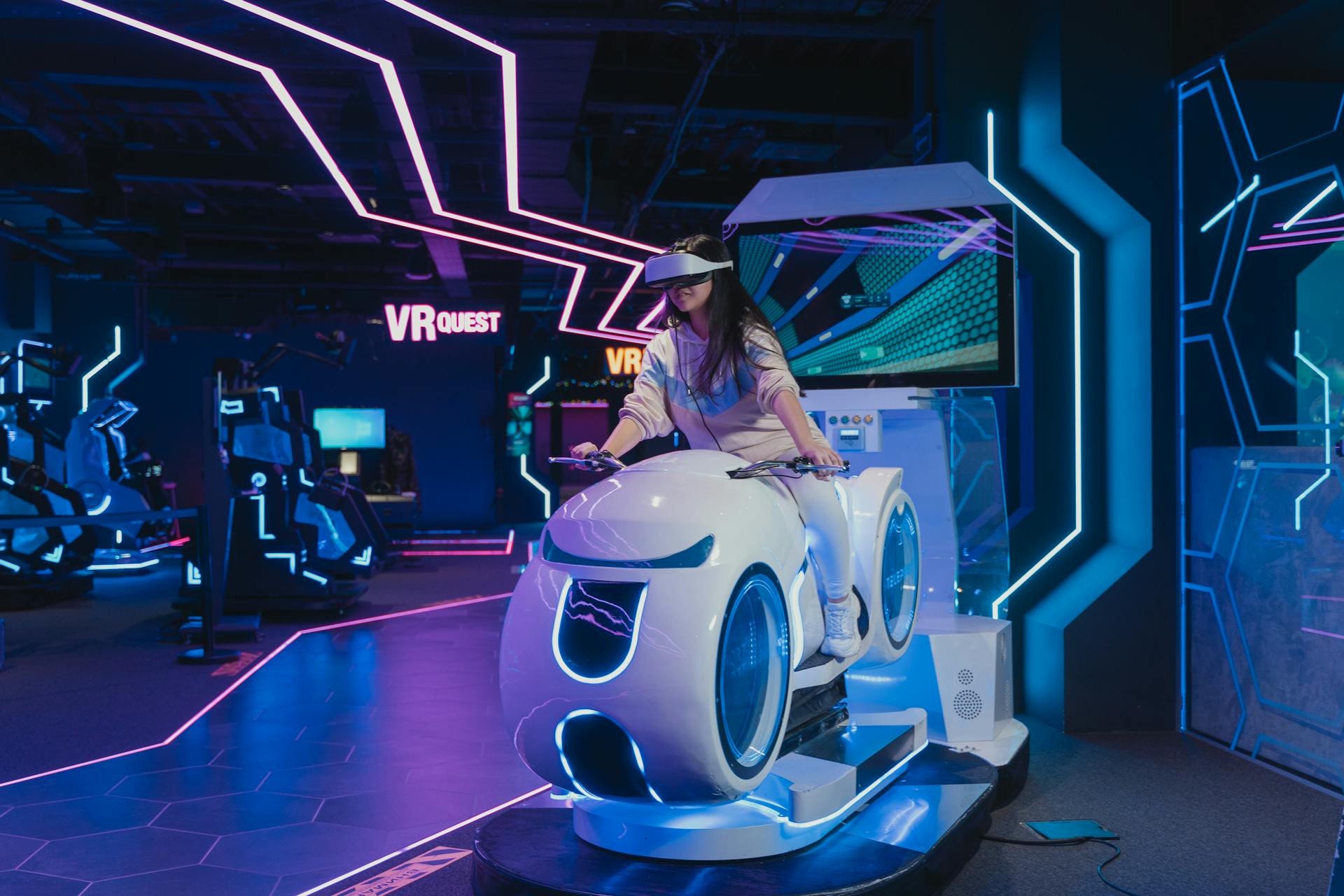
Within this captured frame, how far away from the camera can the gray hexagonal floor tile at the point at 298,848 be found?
3.03 m

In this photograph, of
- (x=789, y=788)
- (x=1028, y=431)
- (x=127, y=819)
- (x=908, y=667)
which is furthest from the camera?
(x=1028, y=431)

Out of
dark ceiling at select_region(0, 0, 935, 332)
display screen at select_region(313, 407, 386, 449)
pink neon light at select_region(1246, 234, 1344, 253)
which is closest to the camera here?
pink neon light at select_region(1246, 234, 1344, 253)

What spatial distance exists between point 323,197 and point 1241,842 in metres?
11.6

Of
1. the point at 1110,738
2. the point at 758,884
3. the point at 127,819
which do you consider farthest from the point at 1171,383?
the point at 127,819

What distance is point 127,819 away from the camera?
3.43 m

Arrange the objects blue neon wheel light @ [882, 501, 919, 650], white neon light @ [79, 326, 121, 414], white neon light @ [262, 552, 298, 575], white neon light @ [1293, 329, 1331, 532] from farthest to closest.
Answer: white neon light @ [79, 326, 121, 414]
white neon light @ [262, 552, 298, 575]
white neon light @ [1293, 329, 1331, 532]
blue neon wheel light @ [882, 501, 919, 650]

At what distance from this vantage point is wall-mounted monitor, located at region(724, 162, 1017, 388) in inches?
162

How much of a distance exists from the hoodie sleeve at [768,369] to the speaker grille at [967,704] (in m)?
1.52

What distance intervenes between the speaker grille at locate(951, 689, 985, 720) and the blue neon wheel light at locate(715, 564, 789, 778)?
58.3 inches

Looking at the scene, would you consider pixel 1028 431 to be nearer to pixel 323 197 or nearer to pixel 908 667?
pixel 908 667

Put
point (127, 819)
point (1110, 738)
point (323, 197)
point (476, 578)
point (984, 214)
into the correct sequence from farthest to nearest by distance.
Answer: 1. point (323, 197)
2. point (476, 578)
3. point (1110, 738)
4. point (984, 214)
5. point (127, 819)

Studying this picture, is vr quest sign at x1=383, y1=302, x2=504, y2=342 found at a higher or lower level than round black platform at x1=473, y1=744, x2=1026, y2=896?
higher

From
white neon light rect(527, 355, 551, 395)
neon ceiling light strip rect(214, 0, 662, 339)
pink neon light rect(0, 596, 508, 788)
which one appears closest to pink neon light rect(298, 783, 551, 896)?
pink neon light rect(0, 596, 508, 788)

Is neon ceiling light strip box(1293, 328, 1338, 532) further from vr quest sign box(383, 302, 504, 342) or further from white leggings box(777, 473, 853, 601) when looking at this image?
vr quest sign box(383, 302, 504, 342)
